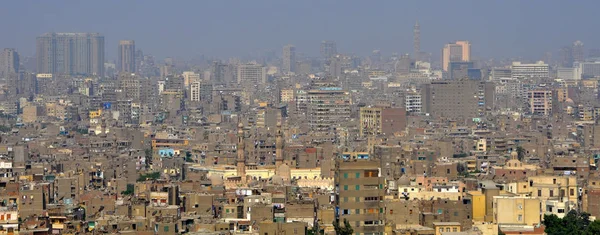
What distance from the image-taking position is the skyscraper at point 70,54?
7426 inches

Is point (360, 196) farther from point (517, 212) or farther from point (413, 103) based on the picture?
point (413, 103)

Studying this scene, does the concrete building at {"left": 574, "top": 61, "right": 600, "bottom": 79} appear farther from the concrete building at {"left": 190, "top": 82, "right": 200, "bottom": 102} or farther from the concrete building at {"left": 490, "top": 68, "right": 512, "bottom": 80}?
the concrete building at {"left": 190, "top": 82, "right": 200, "bottom": 102}

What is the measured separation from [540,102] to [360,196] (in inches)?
3220

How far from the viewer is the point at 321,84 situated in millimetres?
96750

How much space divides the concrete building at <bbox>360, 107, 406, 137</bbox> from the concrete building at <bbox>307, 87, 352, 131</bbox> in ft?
9.75

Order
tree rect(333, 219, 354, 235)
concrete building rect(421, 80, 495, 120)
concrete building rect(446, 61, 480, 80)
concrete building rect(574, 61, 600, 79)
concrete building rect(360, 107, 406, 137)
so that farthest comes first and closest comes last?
concrete building rect(574, 61, 600, 79)
concrete building rect(446, 61, 480, 80)
concrete building rect(421, 80, 495, 120)
concrete building rect(360, 107, 406, 137)
tree rect(333, 219, 354, 235)

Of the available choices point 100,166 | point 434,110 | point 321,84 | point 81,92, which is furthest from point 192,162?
point 81,92

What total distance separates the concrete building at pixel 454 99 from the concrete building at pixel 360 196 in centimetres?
7134

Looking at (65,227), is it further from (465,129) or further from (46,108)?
(46,108)

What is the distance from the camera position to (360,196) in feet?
99.2

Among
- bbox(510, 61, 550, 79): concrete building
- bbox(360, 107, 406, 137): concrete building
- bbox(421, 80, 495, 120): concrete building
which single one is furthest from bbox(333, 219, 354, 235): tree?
bbox(510, 61, 550, 79): concrete building

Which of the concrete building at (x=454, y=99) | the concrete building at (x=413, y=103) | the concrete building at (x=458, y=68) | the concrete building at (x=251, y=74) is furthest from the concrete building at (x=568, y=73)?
the concrete building at (x=454, y=99)

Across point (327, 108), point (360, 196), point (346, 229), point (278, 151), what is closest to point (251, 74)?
point (327, 108)

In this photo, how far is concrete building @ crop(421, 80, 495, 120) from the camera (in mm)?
103375
